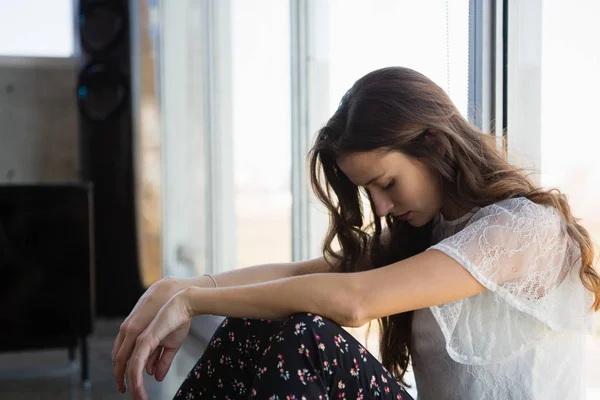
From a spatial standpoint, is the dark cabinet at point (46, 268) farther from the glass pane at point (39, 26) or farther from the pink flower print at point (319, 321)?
the pink flower print at point (319, 321)

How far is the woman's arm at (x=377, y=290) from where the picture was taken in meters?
1.05

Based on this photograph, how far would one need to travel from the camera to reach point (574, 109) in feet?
4.23

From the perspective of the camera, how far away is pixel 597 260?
122 cm

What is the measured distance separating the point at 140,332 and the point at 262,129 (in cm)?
147

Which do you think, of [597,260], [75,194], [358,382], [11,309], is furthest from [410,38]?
[11,309]

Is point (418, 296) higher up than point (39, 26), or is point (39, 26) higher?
point (39, 26)

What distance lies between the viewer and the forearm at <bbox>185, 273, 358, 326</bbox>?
107 centimetres

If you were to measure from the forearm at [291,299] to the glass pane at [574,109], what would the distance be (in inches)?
19.3

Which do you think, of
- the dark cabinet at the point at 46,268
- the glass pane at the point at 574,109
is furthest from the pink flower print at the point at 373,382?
the dark cabinet at the point at 46,268

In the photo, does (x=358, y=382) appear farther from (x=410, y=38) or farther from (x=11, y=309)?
(x=11, y=309)

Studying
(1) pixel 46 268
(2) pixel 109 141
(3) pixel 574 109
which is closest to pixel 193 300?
(3) pixel 574 109

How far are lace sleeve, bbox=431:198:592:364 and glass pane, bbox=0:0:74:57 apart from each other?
2.88 metres

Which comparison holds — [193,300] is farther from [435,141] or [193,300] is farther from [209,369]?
[435,141]

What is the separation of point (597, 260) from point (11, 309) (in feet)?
6.61
